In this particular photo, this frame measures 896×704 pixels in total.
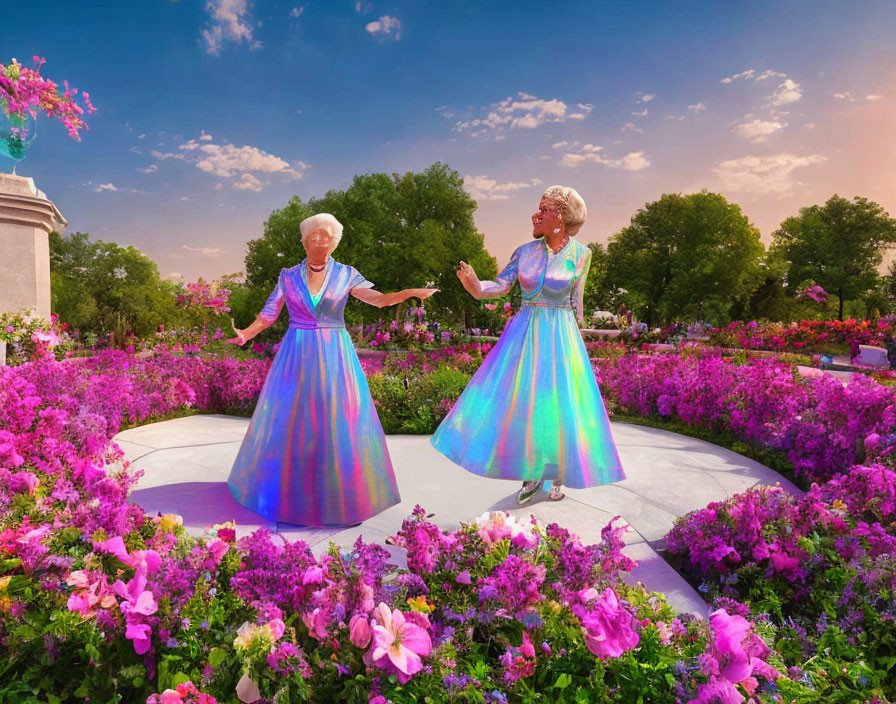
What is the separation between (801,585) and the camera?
2879 millimetres

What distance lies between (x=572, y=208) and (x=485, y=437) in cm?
192

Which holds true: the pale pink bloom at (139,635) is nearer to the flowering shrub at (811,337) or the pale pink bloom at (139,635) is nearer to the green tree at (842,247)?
the flowering shrub at (811,337)

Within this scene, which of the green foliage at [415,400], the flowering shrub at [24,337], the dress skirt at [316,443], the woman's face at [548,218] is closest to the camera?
the dress skirt at [316,443]

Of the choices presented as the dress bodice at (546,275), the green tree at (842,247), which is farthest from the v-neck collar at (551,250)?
the green tree at (842,247)

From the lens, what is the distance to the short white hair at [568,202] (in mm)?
4254

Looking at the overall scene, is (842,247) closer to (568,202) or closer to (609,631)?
(568,202)

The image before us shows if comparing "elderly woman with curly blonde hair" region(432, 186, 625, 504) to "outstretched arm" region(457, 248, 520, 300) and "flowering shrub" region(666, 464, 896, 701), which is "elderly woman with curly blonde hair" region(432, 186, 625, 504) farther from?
"flowering shrub" region(666, 464, 896, 701)

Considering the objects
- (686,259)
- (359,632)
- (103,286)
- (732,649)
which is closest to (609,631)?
(732,649)

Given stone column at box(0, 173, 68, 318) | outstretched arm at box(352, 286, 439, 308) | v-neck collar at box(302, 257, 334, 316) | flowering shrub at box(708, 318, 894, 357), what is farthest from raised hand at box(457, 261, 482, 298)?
flowering shrub at box(708, 318, 894, 357)

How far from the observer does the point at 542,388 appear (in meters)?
4.20

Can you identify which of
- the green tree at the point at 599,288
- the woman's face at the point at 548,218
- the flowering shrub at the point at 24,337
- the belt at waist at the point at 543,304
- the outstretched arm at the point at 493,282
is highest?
the green tree at the point at 599,288

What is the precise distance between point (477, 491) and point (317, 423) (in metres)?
1.56

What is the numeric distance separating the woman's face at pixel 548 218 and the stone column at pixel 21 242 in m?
9.46

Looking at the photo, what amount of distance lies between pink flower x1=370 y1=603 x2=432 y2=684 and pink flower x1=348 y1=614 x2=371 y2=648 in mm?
37
